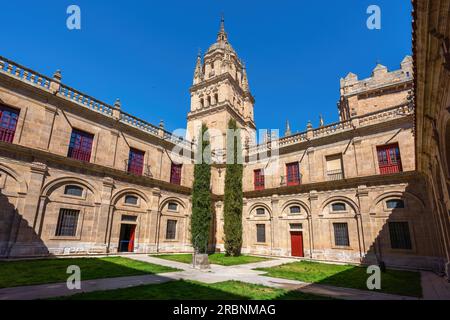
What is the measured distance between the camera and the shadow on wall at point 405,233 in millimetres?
14125

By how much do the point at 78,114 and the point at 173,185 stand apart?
9.18 meters

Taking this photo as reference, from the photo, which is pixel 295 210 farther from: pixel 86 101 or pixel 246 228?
pixel 86 101

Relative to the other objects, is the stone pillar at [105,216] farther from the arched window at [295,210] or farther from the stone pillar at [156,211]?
the arched window at [295,210]

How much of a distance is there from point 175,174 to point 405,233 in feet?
60.0

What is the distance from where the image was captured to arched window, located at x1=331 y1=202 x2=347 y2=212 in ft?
59.3

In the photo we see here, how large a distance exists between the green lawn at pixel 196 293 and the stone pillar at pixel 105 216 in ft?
34.3

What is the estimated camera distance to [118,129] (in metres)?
18.9

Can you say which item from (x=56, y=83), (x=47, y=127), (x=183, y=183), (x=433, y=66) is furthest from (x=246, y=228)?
(x=433, y=66)

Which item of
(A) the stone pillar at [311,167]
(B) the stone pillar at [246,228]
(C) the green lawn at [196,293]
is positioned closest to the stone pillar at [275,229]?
(B) the stone pillar at [246,228]

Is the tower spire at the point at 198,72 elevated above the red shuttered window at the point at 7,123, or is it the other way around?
the tower spire at the point at 198,72

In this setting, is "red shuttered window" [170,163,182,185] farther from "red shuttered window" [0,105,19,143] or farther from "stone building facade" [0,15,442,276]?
"red shuttered window" [0,105,19,143]
